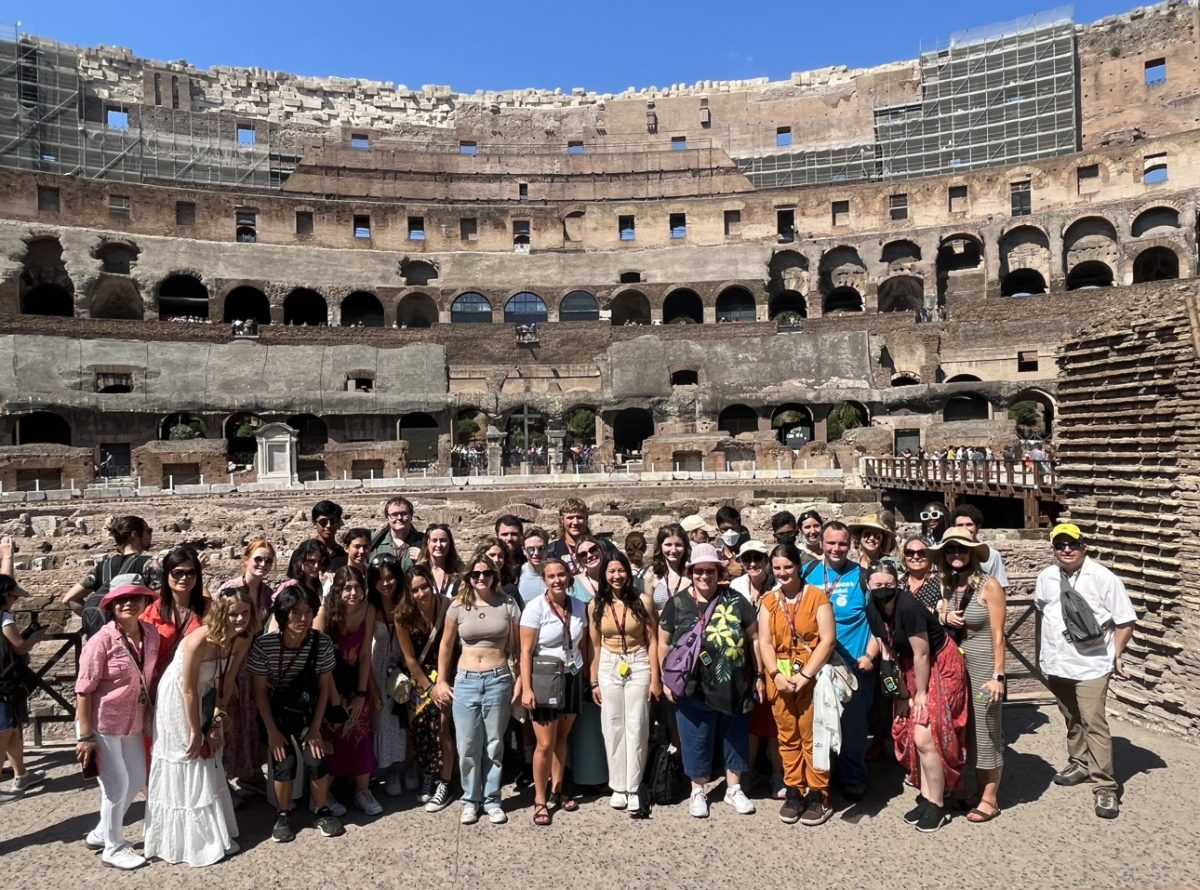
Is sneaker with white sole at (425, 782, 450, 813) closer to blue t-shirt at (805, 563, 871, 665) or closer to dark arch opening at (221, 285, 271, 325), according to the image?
blue t-shirt at (805, 563, 871, 665)

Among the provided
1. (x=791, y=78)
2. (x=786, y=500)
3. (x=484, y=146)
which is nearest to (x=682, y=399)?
(x=786, y=500)

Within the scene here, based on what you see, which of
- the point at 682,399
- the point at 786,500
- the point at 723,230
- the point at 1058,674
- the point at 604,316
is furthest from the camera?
the point at 723,230

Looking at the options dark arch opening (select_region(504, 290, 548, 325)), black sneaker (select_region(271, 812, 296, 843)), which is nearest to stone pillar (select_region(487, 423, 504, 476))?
dark arch opening (select_region(504, 290, 548, 325))

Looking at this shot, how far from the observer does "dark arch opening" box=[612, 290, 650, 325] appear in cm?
4347

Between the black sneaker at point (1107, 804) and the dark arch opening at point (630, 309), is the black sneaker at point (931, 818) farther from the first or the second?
the dark arch opening at point (630, 309)

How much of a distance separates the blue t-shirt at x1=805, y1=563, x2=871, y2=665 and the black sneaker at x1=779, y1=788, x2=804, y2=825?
918mm

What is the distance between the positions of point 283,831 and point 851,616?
151 inches

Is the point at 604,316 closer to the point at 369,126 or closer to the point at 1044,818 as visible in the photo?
the point at 369,126

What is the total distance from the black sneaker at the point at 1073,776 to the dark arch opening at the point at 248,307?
44.3 metres

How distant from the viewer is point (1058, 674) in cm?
531

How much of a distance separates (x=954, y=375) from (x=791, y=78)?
31.0 metres

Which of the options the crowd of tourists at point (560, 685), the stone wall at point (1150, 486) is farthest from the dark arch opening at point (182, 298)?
the stone wall at point (1150, 486)

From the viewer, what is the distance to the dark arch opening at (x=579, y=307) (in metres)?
42.3

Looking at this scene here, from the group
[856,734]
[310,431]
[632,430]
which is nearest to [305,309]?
[310,431]
